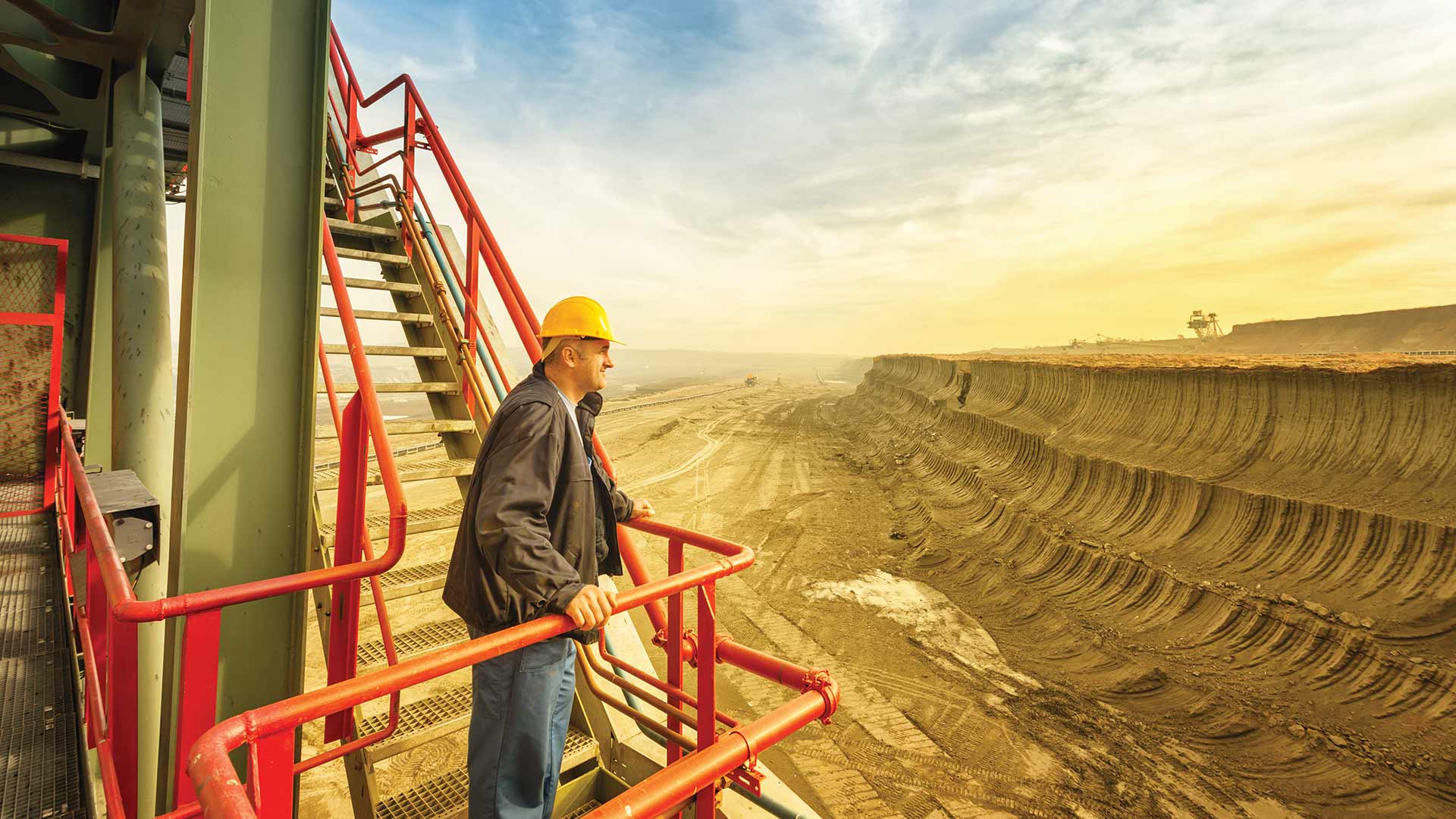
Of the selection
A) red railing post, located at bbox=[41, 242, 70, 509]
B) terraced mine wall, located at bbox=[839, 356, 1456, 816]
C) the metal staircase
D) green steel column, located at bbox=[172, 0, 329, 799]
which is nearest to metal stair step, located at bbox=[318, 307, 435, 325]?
the metal staircase

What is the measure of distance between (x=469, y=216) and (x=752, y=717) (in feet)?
15.9

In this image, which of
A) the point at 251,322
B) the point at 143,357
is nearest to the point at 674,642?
the point at 251,322

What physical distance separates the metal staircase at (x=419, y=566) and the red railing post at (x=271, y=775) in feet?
3.67

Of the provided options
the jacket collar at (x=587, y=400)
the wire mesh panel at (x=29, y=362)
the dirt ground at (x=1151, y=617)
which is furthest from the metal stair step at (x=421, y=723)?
the wire mesh panel at (x=29, y=362)

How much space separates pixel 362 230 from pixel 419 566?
9.28 ft

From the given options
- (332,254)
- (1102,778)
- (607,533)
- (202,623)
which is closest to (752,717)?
(1102,778)

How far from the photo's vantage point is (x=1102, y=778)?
4.39 meters

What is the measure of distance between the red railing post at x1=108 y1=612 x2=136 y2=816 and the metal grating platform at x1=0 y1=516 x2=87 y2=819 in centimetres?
33

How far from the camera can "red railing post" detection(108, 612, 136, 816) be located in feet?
5.59

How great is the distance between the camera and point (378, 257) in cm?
478

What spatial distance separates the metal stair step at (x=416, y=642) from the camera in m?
3.31

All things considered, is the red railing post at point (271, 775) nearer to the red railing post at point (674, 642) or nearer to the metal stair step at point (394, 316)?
the red railing post at point (674, 642)

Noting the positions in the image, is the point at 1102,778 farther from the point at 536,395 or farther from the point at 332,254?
the point at 332,254

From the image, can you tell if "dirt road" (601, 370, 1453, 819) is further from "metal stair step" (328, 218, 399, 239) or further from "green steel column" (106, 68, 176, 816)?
"metal stair step" (328, 218, 399, 239)
